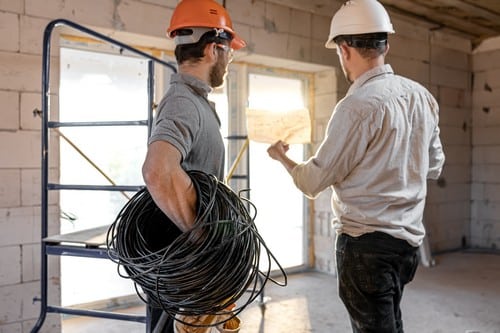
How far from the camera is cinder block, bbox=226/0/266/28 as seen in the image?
141 inches

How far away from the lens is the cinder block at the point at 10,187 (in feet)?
8.61

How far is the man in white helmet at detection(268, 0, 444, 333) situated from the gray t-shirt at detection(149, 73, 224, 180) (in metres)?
0.42

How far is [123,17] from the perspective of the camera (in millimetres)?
3041

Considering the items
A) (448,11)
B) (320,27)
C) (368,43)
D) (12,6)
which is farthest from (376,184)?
(448,11)

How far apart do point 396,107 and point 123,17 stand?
207 cm

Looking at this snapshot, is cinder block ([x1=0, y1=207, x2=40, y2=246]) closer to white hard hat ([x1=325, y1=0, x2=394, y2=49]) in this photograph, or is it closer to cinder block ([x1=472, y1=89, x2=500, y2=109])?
white hard hat ([x1=325, y1=0, x2=394, y2=49])

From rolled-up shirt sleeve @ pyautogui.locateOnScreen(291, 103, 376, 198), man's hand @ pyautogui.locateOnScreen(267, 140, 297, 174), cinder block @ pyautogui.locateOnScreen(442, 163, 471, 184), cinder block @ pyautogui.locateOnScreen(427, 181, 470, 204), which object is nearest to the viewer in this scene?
rolled-up shirt sleeve @ pyautogui.locateOnScreen(291, 103, 376, 198)

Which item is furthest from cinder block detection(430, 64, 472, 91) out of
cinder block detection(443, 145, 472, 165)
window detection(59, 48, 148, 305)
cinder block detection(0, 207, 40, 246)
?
cinder block detection(0, 207, 40, 246)

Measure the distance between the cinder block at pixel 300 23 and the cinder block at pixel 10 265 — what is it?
2678mm

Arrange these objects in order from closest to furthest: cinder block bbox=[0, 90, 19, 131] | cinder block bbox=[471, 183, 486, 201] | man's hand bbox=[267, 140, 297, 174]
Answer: man's hand bbox=[267, 140, 297, 174], cinder block bbox=[0, 90, 19, 131], cinder block bbox=[471, 183, 486, 201]

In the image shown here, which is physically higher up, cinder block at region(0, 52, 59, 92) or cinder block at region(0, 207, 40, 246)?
cinder block at region(0, 52, 59, 92)

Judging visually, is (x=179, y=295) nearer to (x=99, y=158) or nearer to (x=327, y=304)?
(x=99, y=158)

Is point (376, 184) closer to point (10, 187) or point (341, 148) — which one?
point (341, 148)

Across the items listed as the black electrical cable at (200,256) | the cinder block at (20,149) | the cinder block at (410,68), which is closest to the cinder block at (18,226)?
the cinder block at (20,149)
